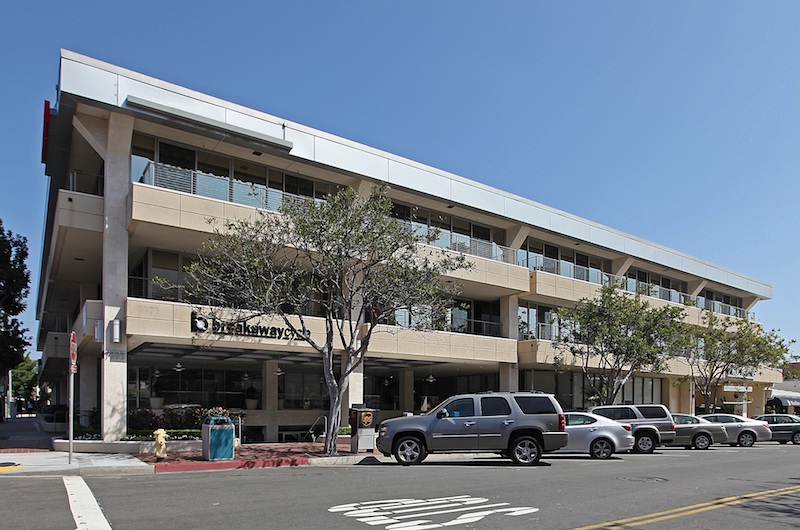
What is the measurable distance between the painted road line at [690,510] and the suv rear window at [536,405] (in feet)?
20.6

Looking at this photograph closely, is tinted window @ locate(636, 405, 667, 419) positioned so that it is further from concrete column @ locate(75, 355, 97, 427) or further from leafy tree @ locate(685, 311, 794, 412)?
concrete column @ locate(75, 355, 97, 427)

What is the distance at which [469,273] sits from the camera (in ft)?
99.1

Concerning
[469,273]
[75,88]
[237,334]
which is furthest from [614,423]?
[75,88]

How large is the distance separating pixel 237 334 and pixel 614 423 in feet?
41.6

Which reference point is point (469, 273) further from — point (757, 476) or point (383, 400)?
point (757, 476)

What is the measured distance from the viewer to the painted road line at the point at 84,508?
376 inches

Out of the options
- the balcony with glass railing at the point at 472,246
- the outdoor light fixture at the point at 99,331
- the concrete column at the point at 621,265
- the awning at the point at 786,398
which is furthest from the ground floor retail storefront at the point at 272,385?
the awning at the point at 786,398

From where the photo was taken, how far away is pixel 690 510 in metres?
11.0

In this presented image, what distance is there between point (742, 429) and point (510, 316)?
11.3 m

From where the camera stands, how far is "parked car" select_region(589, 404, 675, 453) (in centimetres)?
2484

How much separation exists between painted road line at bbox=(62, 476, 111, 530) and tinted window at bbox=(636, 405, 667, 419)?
19.5 m

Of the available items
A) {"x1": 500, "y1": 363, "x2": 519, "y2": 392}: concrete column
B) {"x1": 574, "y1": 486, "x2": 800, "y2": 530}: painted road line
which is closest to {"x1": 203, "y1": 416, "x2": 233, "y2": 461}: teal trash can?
{"x1": 574, "y1": 486, "x2": 800, "y2": 530}: painted road line

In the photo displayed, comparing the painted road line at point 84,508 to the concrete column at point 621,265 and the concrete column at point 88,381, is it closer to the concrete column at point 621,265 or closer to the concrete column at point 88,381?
the concrete column at point 88,381

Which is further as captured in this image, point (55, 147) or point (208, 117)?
point (55, 147)
